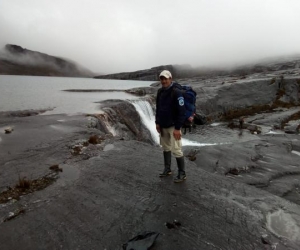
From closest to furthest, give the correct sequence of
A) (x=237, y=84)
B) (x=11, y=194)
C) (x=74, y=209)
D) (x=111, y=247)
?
(x=111, y=247) < (x=74, y=209) < (x=11, y=194) < (x=237, y=84)

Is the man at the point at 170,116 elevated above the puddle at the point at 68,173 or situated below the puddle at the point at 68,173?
above

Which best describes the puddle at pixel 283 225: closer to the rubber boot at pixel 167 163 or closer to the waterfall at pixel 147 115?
the rubber boot at pixel 167 163

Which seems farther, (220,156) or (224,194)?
(220,156)

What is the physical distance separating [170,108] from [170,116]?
290 millimetres

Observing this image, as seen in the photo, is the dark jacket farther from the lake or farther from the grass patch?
the lake

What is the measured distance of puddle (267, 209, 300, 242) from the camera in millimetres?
6882

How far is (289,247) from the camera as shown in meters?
6.29

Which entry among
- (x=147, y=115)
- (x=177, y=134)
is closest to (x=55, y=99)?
(x=147, y=115)

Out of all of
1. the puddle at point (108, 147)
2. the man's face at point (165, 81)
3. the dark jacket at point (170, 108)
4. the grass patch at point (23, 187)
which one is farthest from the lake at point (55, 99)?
the man's face at point (165, 81)

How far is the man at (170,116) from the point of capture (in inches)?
352

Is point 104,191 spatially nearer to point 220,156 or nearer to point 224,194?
point 224,194

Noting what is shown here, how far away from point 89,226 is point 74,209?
1.15 m

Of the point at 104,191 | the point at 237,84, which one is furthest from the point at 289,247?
the point at 237,84

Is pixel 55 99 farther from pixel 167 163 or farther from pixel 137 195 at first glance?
pixel 137 195
